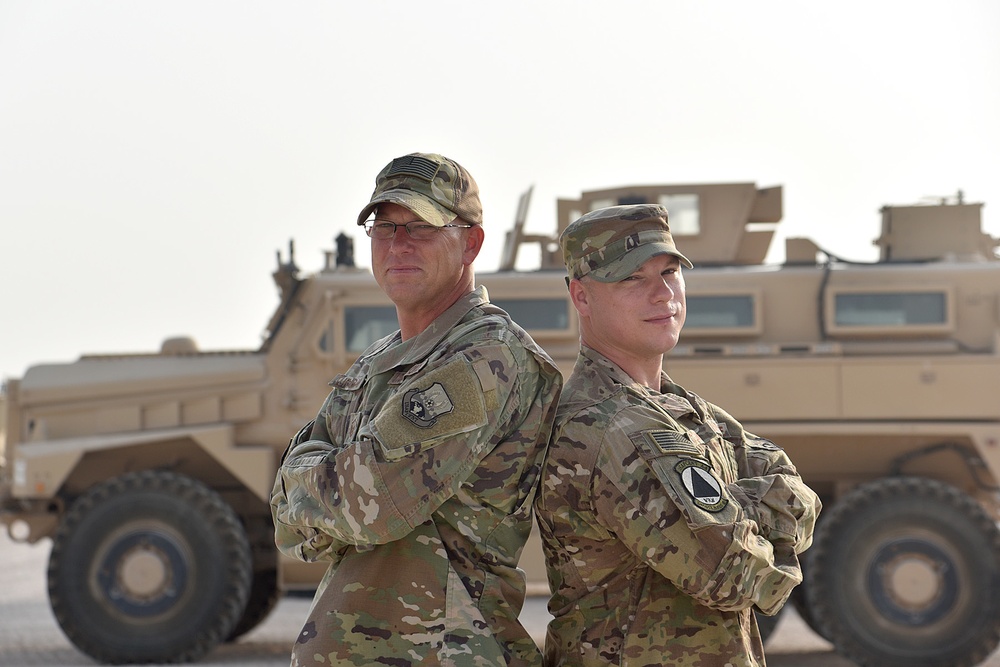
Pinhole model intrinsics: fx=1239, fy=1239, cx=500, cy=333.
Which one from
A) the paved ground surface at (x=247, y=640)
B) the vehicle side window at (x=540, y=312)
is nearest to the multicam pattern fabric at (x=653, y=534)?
the vehicle side window at (x=540, y=312)

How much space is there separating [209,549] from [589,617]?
535cm

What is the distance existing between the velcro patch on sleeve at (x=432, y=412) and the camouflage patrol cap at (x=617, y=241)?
0.40 m

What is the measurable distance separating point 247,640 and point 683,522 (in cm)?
716

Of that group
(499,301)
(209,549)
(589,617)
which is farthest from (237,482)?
(589,617)

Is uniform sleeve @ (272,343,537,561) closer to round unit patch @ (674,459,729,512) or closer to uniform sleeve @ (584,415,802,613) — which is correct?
uniform sleeve @ (584,415,802,613)

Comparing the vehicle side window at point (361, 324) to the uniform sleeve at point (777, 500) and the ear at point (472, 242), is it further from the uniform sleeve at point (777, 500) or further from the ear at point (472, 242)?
the uniform sleeve at point (777, 500)

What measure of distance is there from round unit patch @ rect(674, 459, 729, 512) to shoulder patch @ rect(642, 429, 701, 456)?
0.02m

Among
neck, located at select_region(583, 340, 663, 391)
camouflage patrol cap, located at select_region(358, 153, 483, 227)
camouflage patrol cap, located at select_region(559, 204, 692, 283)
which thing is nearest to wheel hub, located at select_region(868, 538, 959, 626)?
neck, located at select_region(583, 340, 663, 391)

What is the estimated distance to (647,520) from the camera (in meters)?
2.39

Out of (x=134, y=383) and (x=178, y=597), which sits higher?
(x=134, y=383)

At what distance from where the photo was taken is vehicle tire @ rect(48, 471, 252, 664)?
24.4 feet

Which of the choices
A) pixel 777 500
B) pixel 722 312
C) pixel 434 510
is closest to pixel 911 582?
pixel 722 312

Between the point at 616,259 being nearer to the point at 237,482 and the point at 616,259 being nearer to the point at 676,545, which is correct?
the point at 676,545

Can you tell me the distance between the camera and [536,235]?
28.1ft
